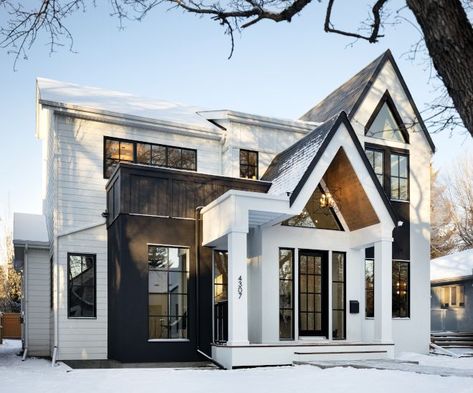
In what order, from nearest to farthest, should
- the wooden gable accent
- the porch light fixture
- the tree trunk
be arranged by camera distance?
1. the tree trunk
2. the wooden gable accent
3. the porch light fixture

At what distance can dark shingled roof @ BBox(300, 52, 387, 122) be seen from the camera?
653 inches

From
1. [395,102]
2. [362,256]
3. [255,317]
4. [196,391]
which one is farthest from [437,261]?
[196,391]

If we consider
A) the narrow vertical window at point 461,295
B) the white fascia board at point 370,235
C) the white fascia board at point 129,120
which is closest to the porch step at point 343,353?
the white fascia board at point 370,235

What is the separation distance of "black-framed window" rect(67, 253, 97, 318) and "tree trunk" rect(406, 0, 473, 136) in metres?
10.9

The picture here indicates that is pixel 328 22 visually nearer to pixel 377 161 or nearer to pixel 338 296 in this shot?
pixel 338 296

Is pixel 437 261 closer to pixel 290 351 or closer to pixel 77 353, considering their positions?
pixel 290 351

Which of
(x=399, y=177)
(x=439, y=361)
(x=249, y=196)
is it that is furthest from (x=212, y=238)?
(x=399, y=177)

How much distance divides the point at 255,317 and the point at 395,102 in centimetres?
825

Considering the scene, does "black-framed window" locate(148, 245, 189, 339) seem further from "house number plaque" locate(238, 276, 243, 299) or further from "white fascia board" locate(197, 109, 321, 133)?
"white fascia board" locate(197, 109, 321, 133)

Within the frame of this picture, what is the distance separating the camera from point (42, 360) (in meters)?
13.8

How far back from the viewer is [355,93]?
55.3 feet

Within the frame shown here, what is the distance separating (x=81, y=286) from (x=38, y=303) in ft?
9.57

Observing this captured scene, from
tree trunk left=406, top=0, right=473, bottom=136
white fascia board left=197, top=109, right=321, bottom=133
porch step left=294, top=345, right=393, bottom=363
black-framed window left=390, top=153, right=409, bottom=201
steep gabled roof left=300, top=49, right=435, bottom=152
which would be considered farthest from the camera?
black-framed window left=390, top=153, right=409, bottom=201

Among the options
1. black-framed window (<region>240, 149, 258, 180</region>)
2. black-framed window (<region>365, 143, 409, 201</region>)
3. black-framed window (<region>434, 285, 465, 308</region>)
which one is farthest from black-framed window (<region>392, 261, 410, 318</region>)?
black-framed window (<region>434, 285, 465, 308</region>)
